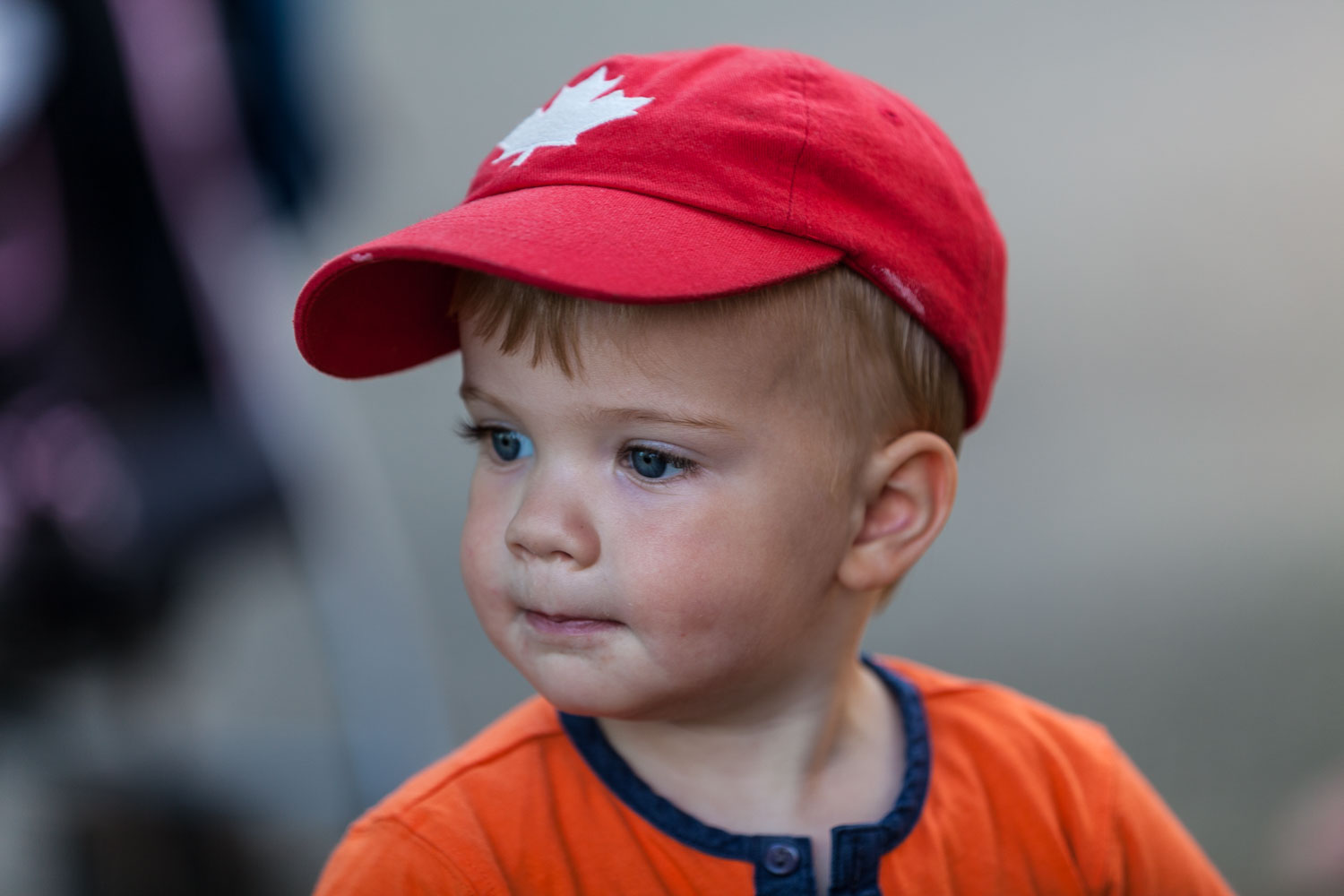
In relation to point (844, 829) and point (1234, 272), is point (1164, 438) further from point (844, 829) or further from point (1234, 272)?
point (844, 829)

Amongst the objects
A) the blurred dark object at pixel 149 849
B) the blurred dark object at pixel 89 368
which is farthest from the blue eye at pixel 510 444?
the blurred dark object at pixel 149 849

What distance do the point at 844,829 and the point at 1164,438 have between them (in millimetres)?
2042

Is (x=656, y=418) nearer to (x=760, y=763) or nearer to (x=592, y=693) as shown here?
(x=592, y=693)

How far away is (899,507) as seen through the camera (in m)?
0.94

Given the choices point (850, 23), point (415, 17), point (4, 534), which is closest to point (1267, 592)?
point (850, 23)

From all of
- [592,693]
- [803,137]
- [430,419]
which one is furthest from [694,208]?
[430,419]

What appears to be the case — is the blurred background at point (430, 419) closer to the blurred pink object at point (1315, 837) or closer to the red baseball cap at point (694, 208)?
the blurred pink object at point (1315, 837)

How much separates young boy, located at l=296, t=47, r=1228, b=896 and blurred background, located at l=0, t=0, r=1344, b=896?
60cm

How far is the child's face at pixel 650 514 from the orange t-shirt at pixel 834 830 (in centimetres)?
11

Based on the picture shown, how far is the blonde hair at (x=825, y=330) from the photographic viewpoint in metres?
0.81

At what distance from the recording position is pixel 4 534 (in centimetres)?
130

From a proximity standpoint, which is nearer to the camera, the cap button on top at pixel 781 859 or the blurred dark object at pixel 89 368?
the cap button on top at pixel 781 859

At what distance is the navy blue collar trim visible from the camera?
88 cm

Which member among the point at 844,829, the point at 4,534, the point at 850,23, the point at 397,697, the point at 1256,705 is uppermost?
the point at 850,23
